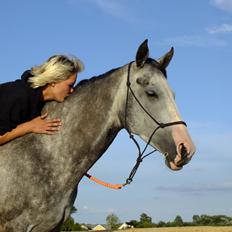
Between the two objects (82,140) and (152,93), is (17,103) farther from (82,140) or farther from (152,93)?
(152,93)

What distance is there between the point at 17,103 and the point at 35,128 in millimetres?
457

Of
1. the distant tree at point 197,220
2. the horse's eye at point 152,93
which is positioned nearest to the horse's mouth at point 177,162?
the horse's eye at point 152,93

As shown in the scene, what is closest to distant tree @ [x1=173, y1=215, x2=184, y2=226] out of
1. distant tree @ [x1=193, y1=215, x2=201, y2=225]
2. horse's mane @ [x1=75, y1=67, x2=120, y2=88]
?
distant tree @ [x1=193, y1=215, x2=201, y2=225]

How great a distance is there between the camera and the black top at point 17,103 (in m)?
7.63

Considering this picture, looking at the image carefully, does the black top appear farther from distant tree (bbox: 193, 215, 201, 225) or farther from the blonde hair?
distant tree (bbox: 193, 215, 201, 225)

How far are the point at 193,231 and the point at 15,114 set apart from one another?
5374 cm

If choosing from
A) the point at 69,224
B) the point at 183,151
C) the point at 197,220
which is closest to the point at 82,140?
the point at 183,151

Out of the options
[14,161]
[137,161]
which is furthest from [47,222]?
[137,161]

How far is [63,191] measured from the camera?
295 inches

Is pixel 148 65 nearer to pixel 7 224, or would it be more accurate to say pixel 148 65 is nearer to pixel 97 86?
pixel 97 86

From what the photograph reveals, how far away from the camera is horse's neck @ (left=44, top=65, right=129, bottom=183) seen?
7.72m

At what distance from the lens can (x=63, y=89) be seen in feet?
26.5

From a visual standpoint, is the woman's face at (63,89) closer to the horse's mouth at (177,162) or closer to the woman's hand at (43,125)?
the woman's hand at (43,125)

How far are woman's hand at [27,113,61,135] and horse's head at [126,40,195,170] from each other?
1104mm
